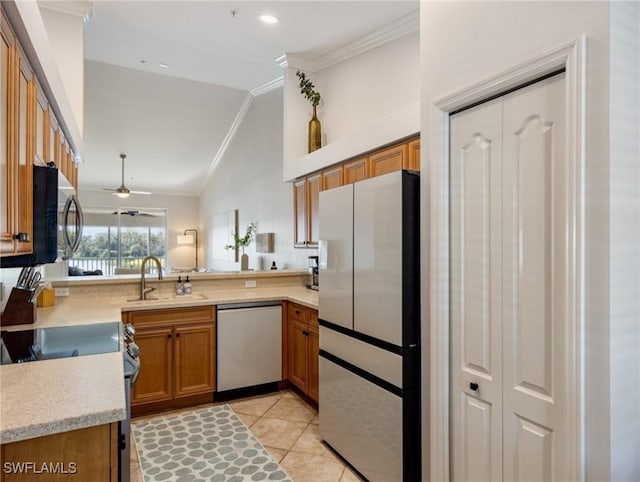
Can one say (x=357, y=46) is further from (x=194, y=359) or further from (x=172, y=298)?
(x=194, y=359)

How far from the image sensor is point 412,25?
311 cm

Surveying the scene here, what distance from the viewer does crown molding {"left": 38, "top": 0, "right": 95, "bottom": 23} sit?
3.08m

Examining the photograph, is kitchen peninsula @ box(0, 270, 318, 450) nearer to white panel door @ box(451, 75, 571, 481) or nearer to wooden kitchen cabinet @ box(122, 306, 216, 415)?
wooden kitchen cabinet @ box(122, 306, 216, 415)

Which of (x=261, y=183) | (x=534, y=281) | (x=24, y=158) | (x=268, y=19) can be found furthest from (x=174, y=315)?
(x=261, y=183)

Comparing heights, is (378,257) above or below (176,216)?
below

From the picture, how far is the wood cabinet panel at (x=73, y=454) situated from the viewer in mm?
1164

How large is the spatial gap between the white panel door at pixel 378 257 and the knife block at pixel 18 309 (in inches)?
79.3

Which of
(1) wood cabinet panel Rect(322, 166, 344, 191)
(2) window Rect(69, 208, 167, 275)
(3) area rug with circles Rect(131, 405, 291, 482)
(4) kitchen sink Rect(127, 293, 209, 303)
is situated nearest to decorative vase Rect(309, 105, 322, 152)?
(1) wood cabinet panel Rect(322, 166, 344, 191)

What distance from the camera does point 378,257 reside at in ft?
6.98

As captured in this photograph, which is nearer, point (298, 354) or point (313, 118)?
point (298, 354)

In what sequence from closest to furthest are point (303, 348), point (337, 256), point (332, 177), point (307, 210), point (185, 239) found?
point (337, 256)
point (303, 348)
point (332, 177)
point (307, 210)
point (185, 239)

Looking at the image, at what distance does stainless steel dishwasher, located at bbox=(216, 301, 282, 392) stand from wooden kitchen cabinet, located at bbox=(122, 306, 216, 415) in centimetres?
9

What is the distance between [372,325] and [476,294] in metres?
0.66

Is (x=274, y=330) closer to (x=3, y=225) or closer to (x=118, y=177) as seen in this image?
(x=3, y=225)
